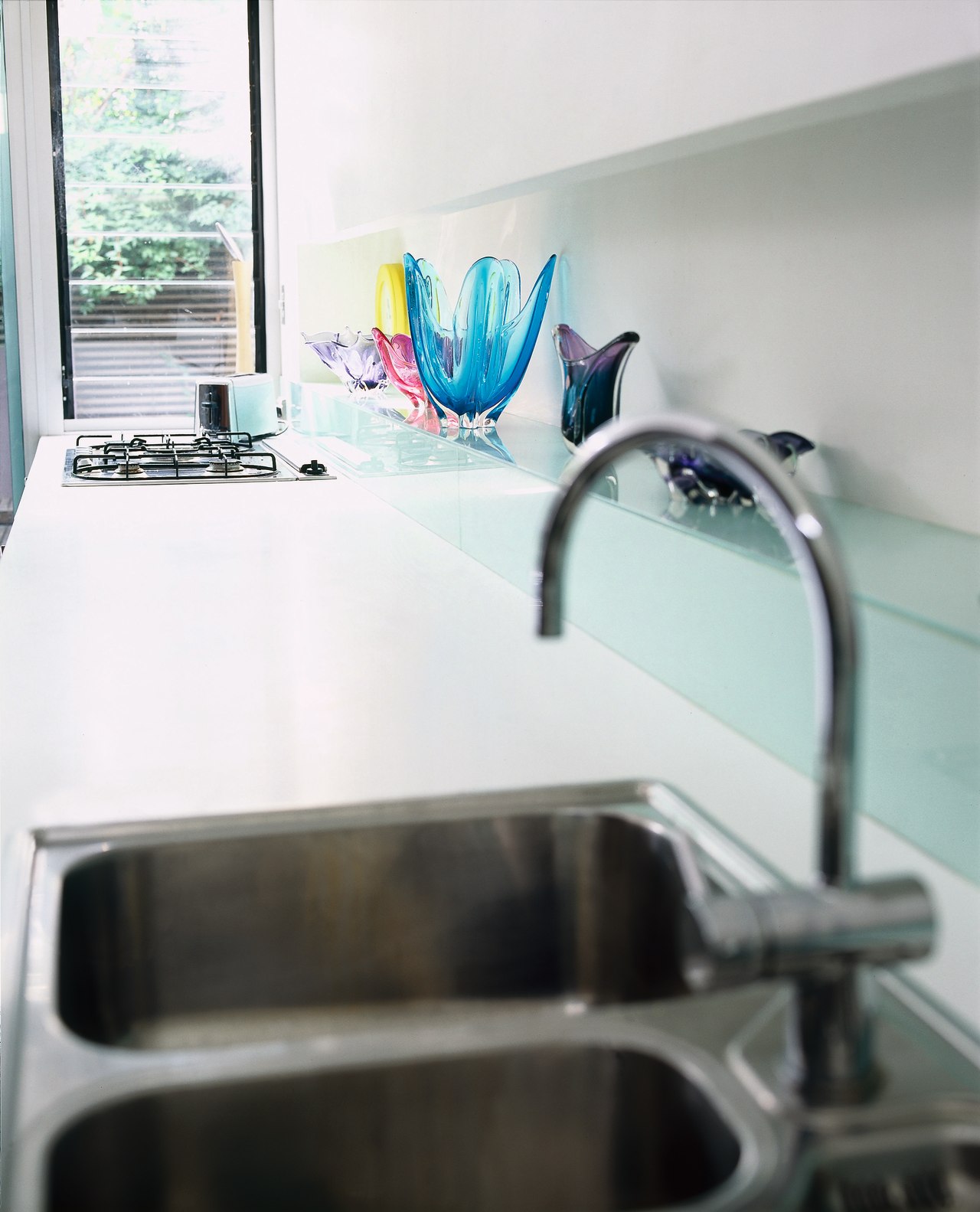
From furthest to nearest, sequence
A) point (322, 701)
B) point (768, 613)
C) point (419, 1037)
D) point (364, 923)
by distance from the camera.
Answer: point (322, 701) < point (768, 613) < point (364, 923) < point (419, 1037)

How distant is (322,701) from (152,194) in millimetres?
2973

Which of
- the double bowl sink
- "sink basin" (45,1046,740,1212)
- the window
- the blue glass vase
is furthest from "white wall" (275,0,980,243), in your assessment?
the window

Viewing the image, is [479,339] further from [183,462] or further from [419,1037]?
[419,1037]

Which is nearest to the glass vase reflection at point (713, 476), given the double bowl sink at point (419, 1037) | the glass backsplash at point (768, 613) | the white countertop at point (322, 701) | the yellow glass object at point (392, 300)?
the glass backsplash at point (768, 613)

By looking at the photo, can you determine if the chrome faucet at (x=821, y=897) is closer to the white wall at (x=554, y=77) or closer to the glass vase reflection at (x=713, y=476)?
the white wall at (x=554, y=77)

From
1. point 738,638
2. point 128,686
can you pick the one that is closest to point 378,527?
point 128,686

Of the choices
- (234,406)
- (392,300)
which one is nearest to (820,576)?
(392,300)

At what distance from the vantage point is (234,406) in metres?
3.16

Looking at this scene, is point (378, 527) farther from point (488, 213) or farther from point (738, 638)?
point (738, 638)

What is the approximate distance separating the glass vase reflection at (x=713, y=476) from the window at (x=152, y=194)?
2749mm

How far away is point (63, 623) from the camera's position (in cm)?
144

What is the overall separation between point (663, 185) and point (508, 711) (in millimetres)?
953

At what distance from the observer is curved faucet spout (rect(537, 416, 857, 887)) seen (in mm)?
526

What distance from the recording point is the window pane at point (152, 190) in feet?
12.0
